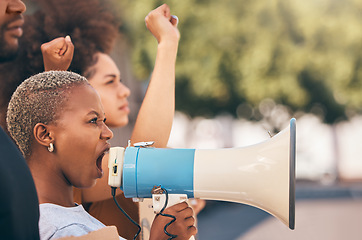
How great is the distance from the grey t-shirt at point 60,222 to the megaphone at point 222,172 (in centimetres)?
13

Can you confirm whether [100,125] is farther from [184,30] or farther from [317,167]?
[317,167]

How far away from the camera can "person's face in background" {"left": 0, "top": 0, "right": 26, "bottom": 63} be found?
1.60 m

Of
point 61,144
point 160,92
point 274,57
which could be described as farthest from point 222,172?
point 274,57

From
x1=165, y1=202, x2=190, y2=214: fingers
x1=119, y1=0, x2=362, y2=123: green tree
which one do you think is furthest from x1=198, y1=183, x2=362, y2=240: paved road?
x1=165, y1=202, x2=190, y2=214: fingers

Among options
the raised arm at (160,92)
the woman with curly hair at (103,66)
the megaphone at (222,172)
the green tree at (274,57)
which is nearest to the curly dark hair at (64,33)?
the woman with curly hair at (103,66)

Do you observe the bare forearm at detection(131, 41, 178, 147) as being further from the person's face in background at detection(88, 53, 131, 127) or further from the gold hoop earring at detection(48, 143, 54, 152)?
the gold hoop earring at detection(48, 143, 54, 152)

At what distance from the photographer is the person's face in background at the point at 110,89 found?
188 centimetres

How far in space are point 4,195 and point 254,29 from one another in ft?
28.0

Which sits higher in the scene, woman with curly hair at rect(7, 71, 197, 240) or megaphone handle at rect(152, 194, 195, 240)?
woman with curly hair at rect(7, 71, 197, 240)

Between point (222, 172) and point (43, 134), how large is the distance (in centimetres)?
48

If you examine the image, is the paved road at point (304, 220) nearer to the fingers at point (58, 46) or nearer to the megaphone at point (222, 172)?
the fingers at point (58, 46)

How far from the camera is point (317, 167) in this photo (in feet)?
48.2

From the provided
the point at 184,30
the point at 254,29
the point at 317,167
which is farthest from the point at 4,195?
the point at 317,167

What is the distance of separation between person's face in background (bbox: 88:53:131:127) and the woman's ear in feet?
1.62
